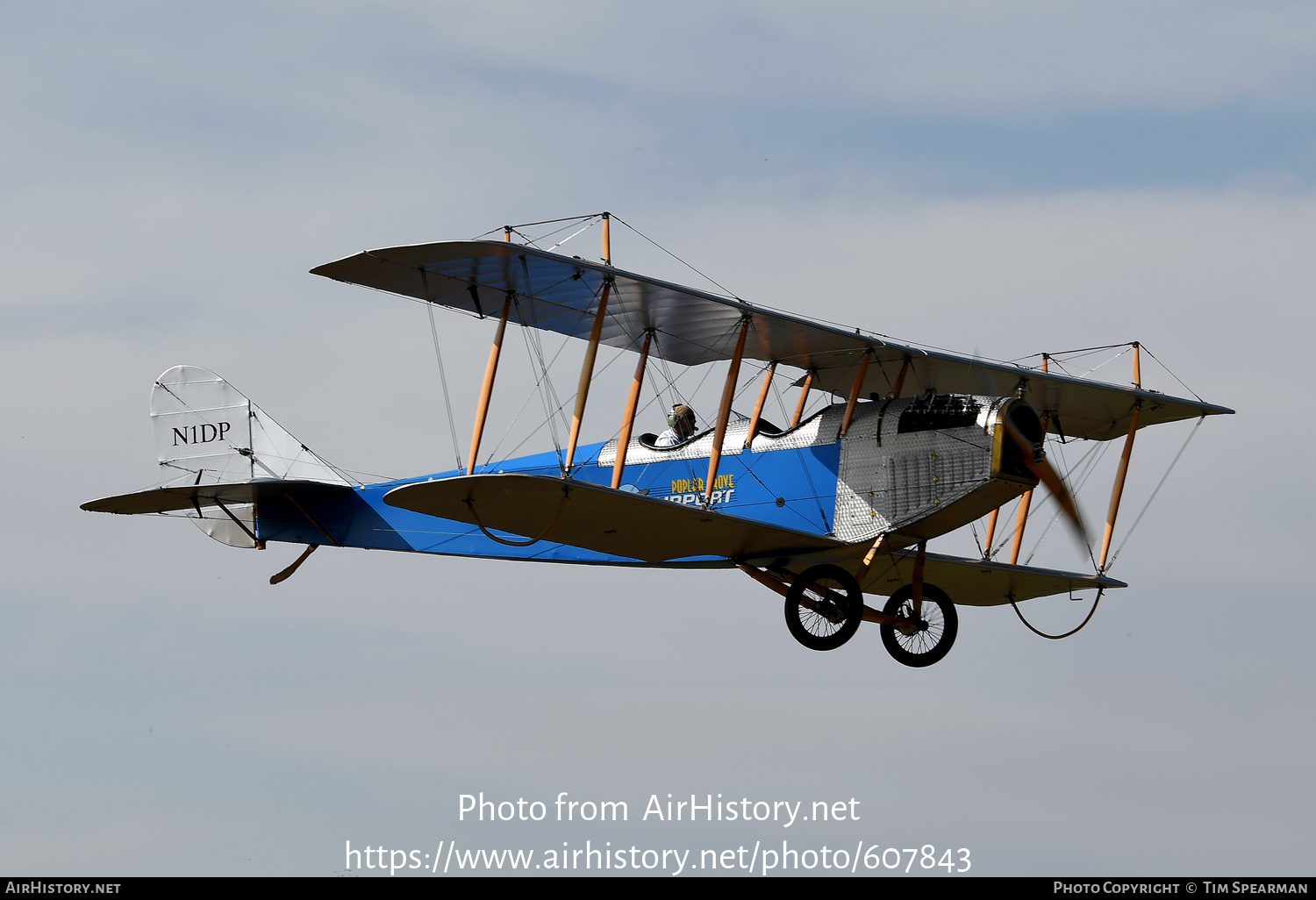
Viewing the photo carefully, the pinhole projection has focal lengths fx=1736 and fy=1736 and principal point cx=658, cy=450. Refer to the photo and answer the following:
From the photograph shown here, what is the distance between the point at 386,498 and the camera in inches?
591

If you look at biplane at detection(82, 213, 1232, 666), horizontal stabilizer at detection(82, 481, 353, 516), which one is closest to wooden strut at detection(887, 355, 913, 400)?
biplane at detection(82, 213, 1232, 666)

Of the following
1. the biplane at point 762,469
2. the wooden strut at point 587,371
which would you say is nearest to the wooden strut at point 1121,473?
the biplane at point 762,469

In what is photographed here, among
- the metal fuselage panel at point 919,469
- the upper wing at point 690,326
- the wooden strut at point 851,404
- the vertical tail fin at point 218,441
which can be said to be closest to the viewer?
the upper wing at point 690,326

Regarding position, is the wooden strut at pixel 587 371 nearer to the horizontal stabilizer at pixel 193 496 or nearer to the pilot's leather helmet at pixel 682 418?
the pilot's leather helmet at pixel 682 418

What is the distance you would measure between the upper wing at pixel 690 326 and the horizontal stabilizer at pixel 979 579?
1.86 m

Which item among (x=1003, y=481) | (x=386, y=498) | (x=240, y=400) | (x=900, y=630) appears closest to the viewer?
(x=386, y=498)

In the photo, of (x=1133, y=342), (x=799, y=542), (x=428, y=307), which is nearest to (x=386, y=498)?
(x=428, y=307)

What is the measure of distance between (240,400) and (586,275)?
717 centimetres

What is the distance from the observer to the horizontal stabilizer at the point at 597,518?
50.6 feet

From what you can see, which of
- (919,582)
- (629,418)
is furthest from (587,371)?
(919,582)

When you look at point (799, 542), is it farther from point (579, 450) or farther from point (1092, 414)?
point (1092, 414)

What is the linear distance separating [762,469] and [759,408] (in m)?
0.87

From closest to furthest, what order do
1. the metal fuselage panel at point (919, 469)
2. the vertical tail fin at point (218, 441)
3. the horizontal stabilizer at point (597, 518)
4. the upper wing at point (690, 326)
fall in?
the horizontal stabilizer at point (597, 518) < the upper wing at point (690, 326) < the metal fuselage panel at point (919, 469) < the vertical tail fin at point (218, 441)
